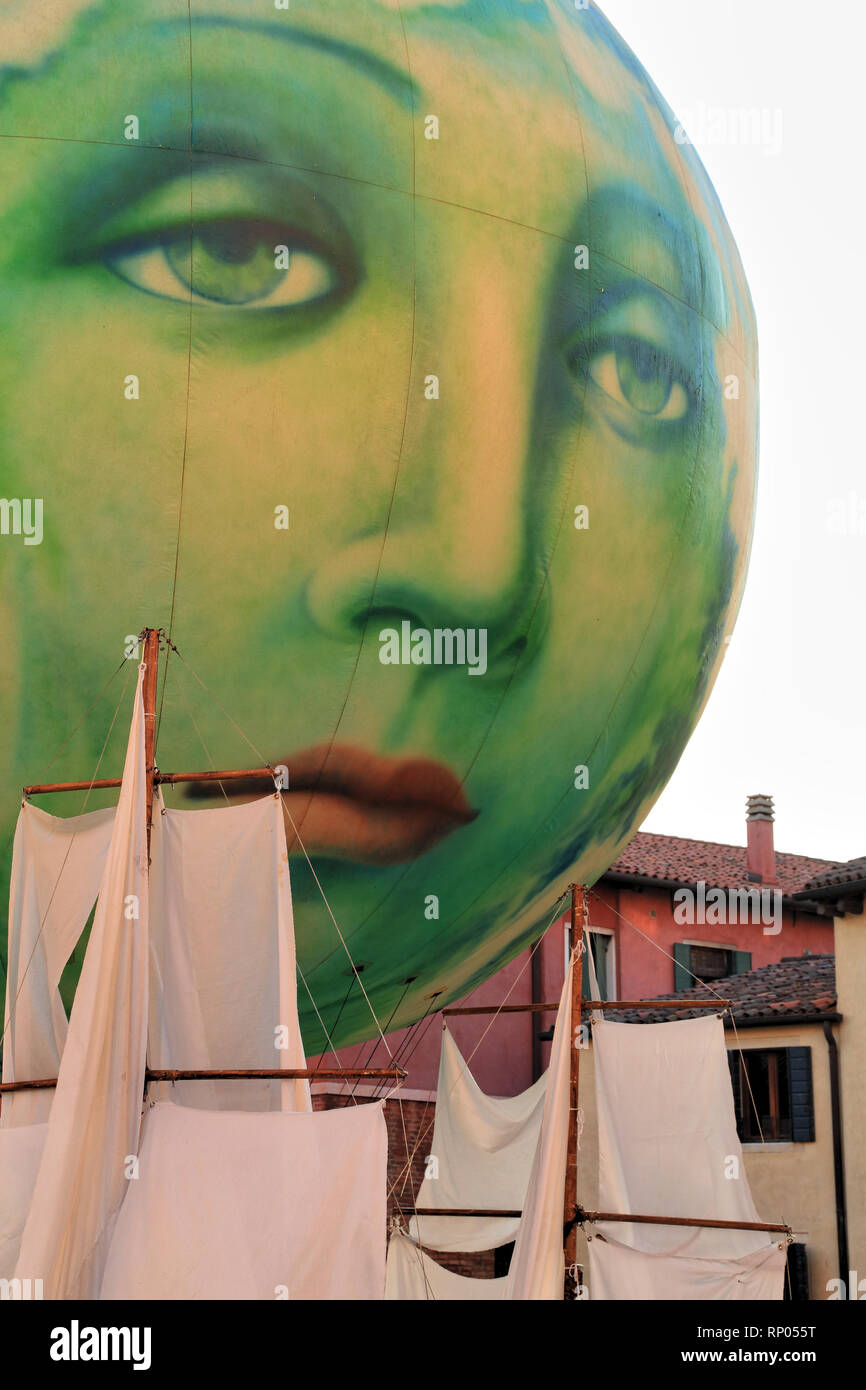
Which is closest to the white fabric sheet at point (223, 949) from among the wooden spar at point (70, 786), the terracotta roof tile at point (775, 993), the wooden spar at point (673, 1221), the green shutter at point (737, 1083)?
the wooden spar at point (70, 786)

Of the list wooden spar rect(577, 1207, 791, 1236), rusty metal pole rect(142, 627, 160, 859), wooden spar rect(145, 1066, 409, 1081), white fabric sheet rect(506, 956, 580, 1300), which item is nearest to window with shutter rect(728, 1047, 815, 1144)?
wooden spar rect(577, 1207, 791, 1236)

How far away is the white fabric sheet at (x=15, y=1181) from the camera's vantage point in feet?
21.0

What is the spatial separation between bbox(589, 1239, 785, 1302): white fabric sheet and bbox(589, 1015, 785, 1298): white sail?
3 centimetres

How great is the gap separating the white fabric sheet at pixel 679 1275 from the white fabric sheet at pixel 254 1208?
5776 mm

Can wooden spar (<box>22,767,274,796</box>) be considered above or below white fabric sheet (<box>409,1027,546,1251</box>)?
above

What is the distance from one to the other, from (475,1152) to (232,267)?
26.1 feet

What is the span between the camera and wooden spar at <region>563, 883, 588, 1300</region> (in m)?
10.4

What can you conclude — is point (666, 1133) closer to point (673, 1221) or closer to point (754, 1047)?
point (673, 1221)

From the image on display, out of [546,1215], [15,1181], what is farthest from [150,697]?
[546,1215]

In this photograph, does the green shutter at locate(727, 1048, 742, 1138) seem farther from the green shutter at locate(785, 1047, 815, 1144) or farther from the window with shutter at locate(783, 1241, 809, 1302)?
the window with shutter at locate(783, 1241, 809, 1302)

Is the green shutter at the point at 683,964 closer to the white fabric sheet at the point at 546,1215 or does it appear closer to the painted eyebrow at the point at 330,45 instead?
the white fabric sheet at the point at 546,1215

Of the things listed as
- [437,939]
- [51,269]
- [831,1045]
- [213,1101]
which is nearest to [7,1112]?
[213,1101]

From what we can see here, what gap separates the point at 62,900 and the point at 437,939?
186 centimetres

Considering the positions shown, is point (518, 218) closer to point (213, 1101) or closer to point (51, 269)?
point (51, 269)
